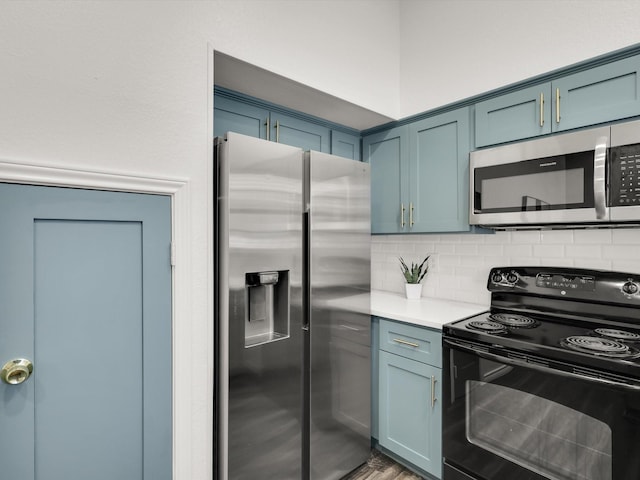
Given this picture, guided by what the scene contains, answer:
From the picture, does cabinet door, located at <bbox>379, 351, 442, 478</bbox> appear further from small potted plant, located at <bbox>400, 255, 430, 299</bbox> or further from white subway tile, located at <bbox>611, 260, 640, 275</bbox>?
A: white subway tile, located at <bbox>611, 260, 640, 275</bbox>

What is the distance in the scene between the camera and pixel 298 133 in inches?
93.4

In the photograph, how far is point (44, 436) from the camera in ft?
3.91

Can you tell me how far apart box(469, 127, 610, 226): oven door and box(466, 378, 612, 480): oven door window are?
0.89 m

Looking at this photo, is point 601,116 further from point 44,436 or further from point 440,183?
point 44,436

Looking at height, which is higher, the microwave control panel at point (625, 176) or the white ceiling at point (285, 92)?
the white ceiling at point (285, 92)

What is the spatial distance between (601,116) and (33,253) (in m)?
2.42

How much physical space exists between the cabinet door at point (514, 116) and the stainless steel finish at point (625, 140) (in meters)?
0.29

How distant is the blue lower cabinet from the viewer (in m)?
1.90

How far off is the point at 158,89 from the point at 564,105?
1.93 metres

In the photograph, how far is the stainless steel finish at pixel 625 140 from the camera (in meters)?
1.54

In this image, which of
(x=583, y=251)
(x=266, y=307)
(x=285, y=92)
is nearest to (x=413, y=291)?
(x=583, y=251)

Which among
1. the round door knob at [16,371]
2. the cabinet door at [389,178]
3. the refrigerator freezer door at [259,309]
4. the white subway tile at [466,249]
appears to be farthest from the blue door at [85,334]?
the white subway tile at [466,249]

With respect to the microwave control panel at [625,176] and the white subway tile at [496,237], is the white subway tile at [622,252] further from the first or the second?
the white subway tile at [496,237]

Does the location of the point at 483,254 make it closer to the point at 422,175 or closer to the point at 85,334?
the point at 422,175
